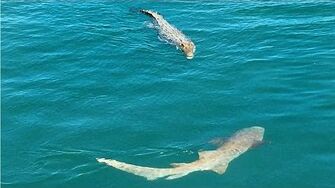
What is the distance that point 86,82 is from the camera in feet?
85.5

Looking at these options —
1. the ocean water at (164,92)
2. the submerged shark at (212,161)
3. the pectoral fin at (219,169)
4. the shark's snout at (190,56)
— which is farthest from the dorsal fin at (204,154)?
the shark's snout at (190,56)

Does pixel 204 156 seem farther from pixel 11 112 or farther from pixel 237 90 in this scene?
pixel 11 112

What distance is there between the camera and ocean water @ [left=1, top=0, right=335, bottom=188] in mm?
20266

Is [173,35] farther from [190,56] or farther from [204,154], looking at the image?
[204,154]

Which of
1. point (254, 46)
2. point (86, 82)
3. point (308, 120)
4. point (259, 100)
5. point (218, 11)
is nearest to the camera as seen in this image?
point (308, 120)

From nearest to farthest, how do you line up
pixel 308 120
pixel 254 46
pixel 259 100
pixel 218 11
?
pixel 308 120
pixel 259 100
pixel 254 46
pixel 218 11

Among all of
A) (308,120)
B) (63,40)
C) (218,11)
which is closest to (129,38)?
(63,40)

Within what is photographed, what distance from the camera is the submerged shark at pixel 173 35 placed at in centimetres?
2829

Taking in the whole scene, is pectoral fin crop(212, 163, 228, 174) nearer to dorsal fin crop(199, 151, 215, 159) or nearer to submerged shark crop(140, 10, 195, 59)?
dorsal fin crop(199, 151, 215, 159)

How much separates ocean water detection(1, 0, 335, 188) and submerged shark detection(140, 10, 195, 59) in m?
0.44

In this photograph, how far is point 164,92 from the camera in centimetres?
2494

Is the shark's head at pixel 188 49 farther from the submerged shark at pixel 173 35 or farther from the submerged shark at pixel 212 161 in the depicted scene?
the submerged shark at pixel 212 161

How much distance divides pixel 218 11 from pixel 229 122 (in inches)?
501

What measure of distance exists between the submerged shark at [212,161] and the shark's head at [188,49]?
7.10 meters
